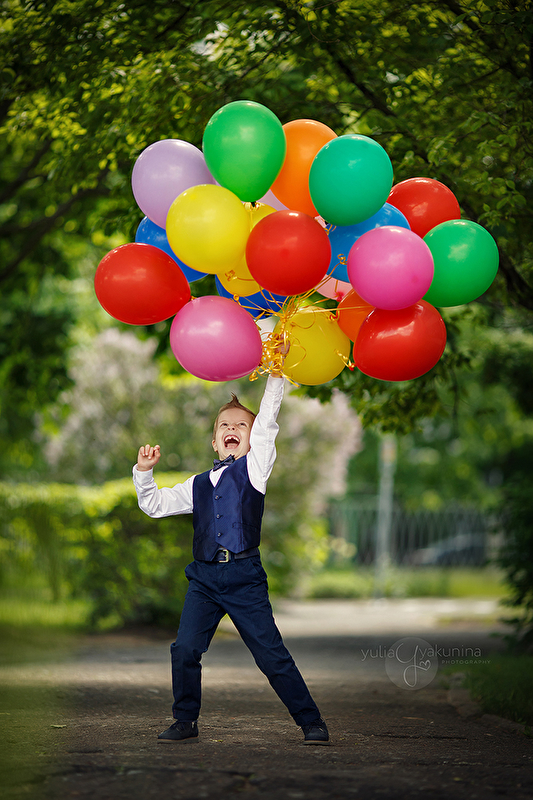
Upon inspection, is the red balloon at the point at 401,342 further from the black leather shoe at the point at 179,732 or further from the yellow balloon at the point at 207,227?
the black leather shoe at the point at 179,732

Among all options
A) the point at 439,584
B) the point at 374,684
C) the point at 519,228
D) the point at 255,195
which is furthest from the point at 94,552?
the point at 439,584

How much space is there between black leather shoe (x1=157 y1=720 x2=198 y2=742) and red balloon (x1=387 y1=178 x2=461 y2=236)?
2.79 metres

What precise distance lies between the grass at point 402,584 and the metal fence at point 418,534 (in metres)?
0.92

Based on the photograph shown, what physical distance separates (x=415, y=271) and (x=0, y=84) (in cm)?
472

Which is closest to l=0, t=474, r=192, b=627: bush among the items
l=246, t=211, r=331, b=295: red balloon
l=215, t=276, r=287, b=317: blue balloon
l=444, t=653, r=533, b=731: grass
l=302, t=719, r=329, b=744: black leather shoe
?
l=444, t=653, r=533, b=731: grass

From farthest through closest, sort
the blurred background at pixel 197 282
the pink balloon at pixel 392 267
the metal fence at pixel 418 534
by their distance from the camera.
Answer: the metal fence at pixel 418 534, the blurred background at pixel 197 282, the pink balloon at pixel 392 267

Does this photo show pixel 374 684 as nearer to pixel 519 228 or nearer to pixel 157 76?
pixel 519 228

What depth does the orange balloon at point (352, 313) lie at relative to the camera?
4547 millimetres

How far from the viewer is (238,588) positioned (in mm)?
4262

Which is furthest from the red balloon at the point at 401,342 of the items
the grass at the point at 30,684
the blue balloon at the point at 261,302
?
the grass at the point at 30,684

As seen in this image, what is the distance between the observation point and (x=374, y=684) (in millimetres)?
7105

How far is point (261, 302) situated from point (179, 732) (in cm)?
232

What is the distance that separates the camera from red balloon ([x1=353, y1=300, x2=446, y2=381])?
164 inches

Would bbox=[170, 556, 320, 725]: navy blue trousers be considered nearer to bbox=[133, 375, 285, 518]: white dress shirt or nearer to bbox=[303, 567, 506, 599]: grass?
bbox=[133, 375, 285, 518]: white dress shirt
